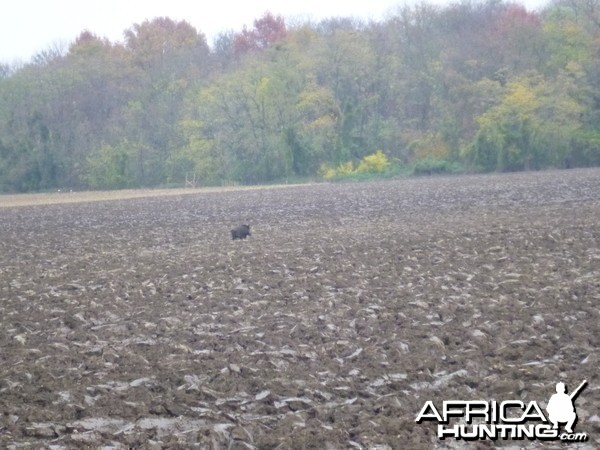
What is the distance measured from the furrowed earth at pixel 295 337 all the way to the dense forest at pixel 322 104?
53587mm

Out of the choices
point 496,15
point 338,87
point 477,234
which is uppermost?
point 496,15

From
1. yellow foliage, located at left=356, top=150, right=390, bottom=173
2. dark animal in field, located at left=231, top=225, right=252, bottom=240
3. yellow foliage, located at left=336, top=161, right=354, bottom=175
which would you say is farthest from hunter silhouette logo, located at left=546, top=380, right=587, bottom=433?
yellow foliage, located at left=336, top=161, right=354, bottom=175

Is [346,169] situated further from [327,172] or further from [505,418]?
[505,418]

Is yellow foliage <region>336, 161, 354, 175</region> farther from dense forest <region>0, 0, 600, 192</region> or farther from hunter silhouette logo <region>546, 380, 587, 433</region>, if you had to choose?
hunter silhouette logo <region>546, 380, 587, 433</region>

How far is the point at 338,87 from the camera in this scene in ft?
293

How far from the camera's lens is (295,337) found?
1121 cm

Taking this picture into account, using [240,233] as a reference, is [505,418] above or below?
below

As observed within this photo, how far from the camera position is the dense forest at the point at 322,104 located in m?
75.0

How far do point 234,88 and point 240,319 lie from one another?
77395 millimetres

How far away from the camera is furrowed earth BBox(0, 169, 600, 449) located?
26.1ft

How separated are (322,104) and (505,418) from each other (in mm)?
80495

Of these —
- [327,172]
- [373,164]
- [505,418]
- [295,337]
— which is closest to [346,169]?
[327,172]

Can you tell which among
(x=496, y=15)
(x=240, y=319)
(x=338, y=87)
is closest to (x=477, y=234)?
(x=240, y=319)

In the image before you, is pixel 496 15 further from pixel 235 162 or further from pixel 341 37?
pixel 235 162
